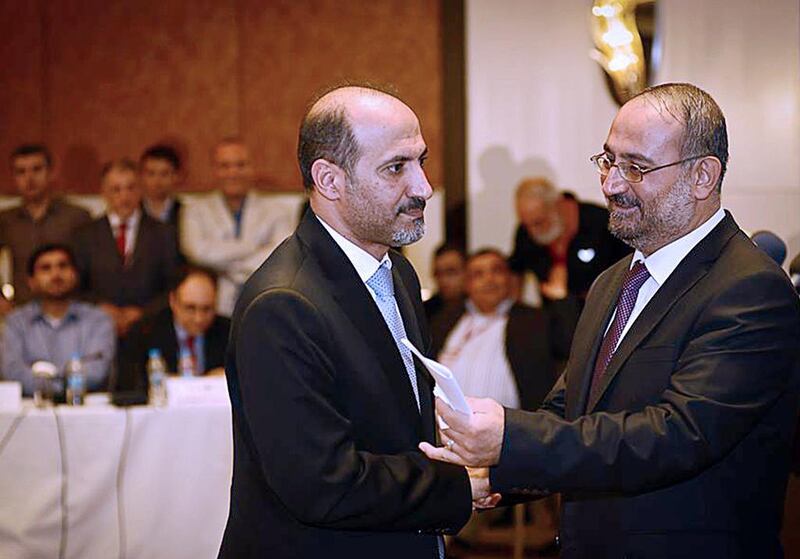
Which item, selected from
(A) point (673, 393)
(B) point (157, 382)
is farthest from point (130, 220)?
(A) point (673, 393)

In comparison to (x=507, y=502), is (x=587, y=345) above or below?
above

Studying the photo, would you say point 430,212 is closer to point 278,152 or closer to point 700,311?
point 278,152

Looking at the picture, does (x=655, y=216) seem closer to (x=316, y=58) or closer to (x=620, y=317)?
(x=620, y=317)

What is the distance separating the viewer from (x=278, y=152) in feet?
24.8

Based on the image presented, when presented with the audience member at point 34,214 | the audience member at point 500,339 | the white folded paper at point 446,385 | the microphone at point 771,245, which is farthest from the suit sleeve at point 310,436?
the audience member at point 34,214

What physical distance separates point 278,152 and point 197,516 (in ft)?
11.6

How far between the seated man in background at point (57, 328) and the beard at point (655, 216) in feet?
11.4

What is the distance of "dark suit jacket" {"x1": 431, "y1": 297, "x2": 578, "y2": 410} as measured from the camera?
17.1 feet

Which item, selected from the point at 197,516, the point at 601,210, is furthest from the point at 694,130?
the point at 601,210

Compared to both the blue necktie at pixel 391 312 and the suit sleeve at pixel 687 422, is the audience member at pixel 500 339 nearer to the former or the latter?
the blue necktie at pixel 391 312

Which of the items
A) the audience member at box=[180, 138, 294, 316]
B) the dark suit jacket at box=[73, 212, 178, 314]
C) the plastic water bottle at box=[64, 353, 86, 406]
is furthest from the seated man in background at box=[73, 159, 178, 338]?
the plastic water bottle at box=[64, 353, 86, 406]

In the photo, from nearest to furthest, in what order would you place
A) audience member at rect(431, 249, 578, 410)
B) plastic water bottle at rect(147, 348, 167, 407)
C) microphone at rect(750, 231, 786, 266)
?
microphone at rect(750, 231, 786, 266)
plastic water bottle at rect(147, 348, 167, 407)
audience member at rect(431, 249, 578, 410)

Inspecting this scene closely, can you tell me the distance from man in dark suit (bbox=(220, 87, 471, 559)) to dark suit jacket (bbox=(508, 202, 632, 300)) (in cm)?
306

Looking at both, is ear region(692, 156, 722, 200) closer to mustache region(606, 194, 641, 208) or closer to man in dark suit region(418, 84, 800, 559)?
man in dark suit region(418, 84, 800, 559)
